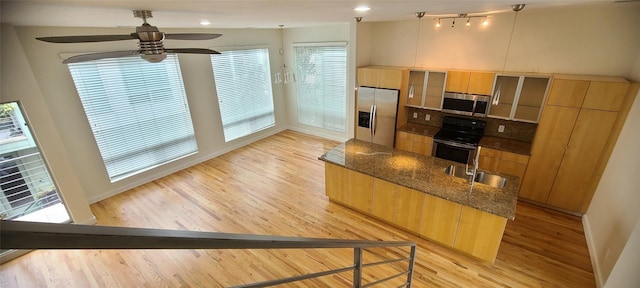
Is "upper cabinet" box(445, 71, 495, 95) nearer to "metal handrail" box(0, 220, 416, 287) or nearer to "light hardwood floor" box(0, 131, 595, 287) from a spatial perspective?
"light hardwood floor" box(0, 131, 595, 287)

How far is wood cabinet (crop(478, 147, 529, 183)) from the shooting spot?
4051 millimetres

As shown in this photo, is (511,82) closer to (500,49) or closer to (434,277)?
(500,49)

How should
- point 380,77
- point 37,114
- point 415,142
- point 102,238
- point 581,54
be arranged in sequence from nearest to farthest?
1. point 102,238
2. point 37,114
3. point 581,54
4. point 415,142
5. point 380,77

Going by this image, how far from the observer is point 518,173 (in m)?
4.11

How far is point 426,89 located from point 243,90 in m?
3.98

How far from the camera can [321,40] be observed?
19.7 feet

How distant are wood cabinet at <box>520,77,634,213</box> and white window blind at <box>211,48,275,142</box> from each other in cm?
549

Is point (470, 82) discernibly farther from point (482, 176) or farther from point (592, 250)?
point (592, 250)

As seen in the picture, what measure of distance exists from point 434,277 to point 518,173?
235 cm

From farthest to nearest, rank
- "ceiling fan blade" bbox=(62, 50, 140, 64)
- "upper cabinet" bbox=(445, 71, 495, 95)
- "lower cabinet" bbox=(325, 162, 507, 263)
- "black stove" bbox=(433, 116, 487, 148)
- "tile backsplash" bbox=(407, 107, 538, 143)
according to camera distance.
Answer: "black stove" bbox=(433, 116, 487, 148) → "tile backsplash" bbox=(407, 107, 538, 143) → "upper cabinet" bbox=(445, 71, 495, 95) → "lower cabinet" bbox=(325, 162, 507, 263) → "ceiling fan blade" bbox=(62, 50, 140, 64)

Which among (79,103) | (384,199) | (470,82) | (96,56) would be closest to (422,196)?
(384,199)

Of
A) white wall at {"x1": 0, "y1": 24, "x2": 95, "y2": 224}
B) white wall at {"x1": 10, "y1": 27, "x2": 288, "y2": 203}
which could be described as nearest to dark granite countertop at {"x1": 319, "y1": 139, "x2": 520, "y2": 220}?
white wall at {"x1": 10, "y1": 27, "x2": 288, "y2": 203}

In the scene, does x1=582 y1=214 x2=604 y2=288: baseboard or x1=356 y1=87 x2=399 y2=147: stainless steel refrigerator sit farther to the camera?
x1=356 y1=87 x2=399 y2=147: stainless steel refrigerator

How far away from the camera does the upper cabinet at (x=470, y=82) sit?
4.20 metres
